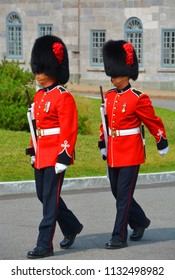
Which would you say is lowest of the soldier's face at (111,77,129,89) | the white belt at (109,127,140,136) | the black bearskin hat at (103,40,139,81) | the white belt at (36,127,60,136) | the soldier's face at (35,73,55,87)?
the white belt at (109,127,140,136)

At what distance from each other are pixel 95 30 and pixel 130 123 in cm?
3052

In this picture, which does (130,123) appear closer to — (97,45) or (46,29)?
(97,45)

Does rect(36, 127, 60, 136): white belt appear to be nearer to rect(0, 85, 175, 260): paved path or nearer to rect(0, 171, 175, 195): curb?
rect(0, 85, 175, 260): paved path

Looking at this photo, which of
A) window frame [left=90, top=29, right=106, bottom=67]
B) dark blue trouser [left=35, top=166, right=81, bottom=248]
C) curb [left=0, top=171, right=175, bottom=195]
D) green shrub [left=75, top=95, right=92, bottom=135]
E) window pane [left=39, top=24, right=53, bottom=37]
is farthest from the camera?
window pane [left=39, top=24, right=53, bottom=37]

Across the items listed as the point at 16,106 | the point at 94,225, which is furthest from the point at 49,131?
the point at 16,106

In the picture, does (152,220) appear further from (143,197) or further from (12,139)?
(12,139)

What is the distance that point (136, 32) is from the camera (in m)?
39.9

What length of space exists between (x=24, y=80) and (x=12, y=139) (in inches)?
132

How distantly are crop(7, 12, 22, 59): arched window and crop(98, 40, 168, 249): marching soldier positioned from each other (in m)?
32.7

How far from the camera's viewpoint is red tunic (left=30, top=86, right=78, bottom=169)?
10266mm

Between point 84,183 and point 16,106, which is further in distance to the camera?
point 16,106

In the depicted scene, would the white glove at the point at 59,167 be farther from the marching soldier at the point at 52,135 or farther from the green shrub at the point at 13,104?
the green shrub at the point at 13,104

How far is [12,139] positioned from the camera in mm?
18484

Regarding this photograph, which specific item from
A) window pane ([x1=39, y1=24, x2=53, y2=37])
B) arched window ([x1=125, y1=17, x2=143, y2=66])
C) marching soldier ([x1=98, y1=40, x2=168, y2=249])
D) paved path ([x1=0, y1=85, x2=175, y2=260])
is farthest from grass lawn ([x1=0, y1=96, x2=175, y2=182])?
window pane ([x1=39, y1=24, x2=53, y2=37])
